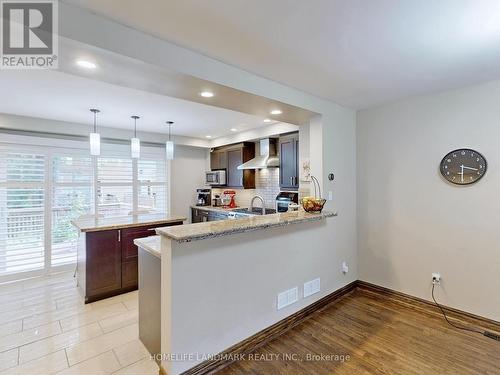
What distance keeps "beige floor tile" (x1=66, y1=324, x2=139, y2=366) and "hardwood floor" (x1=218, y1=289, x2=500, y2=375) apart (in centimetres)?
104

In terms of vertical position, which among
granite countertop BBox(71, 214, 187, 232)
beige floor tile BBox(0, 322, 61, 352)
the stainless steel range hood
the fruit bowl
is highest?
the stainless steel range hood

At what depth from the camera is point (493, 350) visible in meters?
2.21

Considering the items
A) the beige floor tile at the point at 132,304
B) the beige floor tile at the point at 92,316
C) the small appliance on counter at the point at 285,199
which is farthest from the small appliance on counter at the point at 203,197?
the beige floor tile at the point at 92,316

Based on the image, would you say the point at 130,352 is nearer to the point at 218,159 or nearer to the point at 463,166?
the point at 463,166

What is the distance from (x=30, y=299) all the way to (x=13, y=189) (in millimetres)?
1836

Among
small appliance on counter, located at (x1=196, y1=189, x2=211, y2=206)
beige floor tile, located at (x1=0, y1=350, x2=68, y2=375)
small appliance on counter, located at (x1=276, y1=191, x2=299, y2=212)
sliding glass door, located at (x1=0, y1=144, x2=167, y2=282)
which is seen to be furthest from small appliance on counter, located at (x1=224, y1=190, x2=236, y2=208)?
beige floor tile, located at (x1=0, y1=350, x2=68, y2=375)

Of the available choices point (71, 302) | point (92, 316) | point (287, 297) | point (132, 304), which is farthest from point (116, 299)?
point (287, 297)

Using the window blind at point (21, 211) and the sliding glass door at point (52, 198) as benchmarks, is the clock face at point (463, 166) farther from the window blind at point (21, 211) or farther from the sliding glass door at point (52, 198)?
the window blind at point (21, 211)

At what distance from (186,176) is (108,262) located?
123 inches

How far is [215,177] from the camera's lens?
592cm

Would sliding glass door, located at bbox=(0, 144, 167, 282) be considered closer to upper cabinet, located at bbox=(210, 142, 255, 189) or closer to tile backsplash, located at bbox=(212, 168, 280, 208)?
upper cabinet, located at bbox=(210, 142, 255, 189)

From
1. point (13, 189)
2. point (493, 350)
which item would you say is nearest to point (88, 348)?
point (13, 189)

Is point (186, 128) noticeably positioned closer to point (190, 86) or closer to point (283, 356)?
point (190, 86)

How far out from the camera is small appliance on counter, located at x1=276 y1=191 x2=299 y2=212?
443cm
